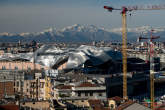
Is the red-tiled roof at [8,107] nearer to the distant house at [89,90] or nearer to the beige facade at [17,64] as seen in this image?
the distant house at [89,90]

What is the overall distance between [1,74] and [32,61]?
82.9 feet

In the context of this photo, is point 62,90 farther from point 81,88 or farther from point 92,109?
point 92,109

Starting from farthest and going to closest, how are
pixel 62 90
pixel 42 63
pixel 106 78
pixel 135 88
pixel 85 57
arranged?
pixel 42 63 < pixel 85 57 < pixel 135 88 < pixel 106 78 < pixel 62 90

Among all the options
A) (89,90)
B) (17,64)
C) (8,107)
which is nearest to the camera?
(8,107)

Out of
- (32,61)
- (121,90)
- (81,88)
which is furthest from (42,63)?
(81,88)

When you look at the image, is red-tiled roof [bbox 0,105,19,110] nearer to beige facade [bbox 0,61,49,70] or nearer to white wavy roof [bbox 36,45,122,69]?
white wavy roof [bbox 36,45,122,69]

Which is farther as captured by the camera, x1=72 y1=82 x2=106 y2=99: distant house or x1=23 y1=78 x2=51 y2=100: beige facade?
x1=23 y1=78 x2=51 y2=100: beige facade

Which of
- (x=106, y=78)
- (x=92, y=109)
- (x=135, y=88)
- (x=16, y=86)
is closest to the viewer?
(x=92, y=109)

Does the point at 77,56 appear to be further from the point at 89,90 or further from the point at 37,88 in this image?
the point at 89,90

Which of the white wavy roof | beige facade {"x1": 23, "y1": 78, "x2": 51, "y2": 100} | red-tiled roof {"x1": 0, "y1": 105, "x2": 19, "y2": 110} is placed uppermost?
the white wavy roof

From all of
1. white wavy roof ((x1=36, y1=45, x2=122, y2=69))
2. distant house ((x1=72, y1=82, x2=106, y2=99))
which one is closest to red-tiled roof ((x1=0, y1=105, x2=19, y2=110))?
distant house ((x1=72, y1=82, x2=106, y2=99))

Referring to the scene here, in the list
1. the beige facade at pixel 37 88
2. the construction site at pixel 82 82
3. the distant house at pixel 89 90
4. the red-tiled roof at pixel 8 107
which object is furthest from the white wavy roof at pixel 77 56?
the red-tiled roof at pixel 8 107

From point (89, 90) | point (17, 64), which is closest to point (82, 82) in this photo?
point (89, 90)

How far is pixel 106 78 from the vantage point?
164 ft
